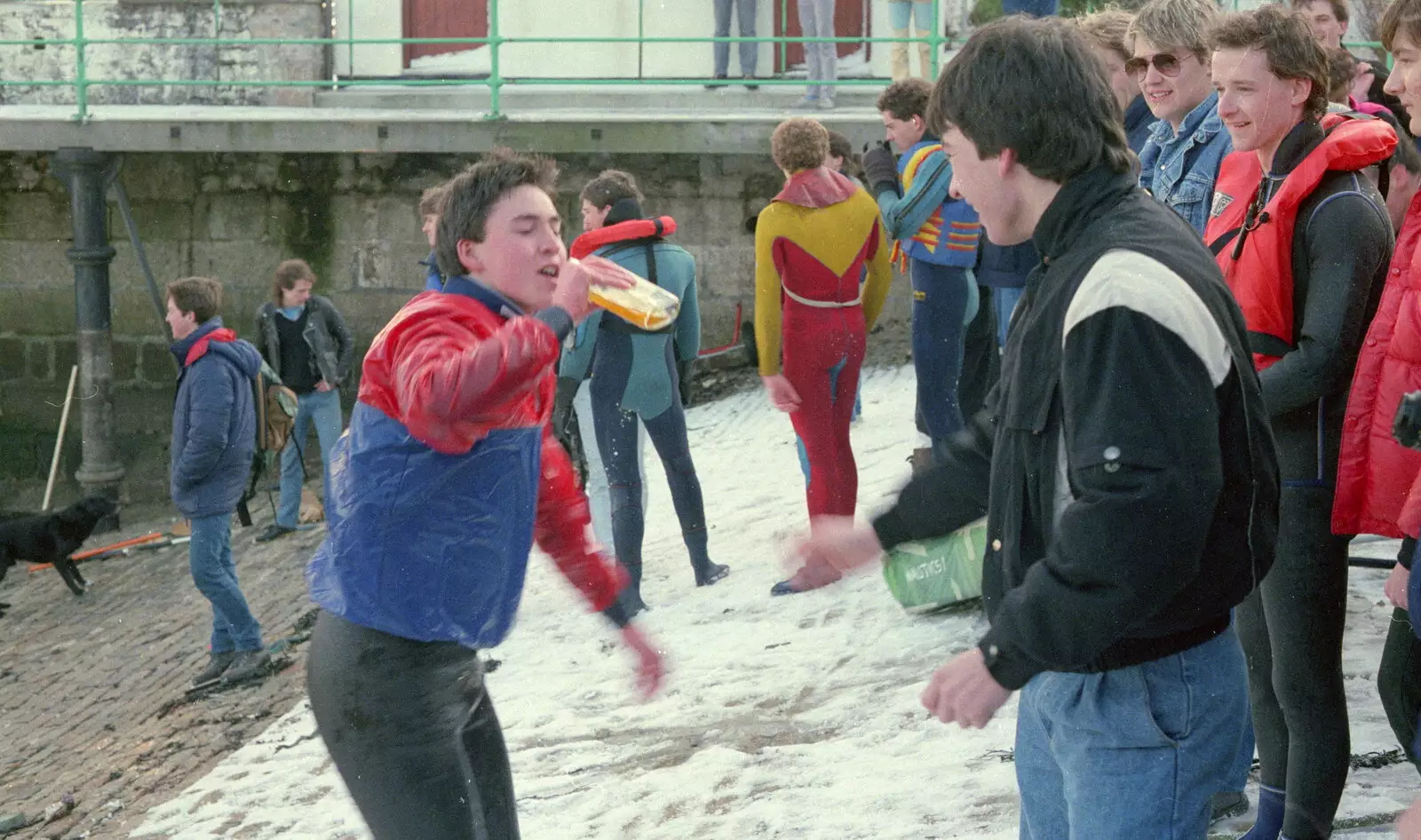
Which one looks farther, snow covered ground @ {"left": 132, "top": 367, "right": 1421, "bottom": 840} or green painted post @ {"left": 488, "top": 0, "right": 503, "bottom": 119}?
green painted post @ {"left": 488, "top": 0, "right": 503, "bottom": 119}

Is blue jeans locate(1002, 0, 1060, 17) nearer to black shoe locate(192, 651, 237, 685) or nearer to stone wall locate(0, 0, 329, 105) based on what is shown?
black shoe locate(192, 651, 237, 685)

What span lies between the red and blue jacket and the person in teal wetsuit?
329 cm

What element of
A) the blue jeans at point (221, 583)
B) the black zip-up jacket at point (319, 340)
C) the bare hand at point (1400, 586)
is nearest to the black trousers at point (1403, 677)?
the bare hand at point (1400, 586)

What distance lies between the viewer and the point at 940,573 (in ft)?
18.2

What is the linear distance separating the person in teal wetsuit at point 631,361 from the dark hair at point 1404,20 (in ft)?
11.6

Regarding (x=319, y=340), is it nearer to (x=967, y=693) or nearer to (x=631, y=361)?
(x=631, y=361)

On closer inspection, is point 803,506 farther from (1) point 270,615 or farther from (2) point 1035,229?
(2) point 1035,229

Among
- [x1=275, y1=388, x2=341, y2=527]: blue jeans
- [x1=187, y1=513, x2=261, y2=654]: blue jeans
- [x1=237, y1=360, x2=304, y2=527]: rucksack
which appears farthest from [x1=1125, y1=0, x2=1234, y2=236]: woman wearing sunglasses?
[x1=275, y1=388, x2=341, y2=527]: blue jeans

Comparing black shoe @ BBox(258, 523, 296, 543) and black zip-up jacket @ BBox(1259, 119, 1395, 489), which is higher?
black zip-up jacket @ BBox(1259, 119, 1395, 489)

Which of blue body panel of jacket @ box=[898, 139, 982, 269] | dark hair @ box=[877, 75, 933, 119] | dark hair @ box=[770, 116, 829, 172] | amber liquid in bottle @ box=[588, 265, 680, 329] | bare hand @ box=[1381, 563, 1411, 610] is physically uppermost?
dark hair @ box=[877, 75, 933, 119]

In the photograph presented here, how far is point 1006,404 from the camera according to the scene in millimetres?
2070

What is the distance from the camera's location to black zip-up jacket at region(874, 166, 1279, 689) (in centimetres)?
183

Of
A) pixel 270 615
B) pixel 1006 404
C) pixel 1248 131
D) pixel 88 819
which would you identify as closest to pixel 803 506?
pixel 270 615

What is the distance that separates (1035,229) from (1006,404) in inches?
9.4
